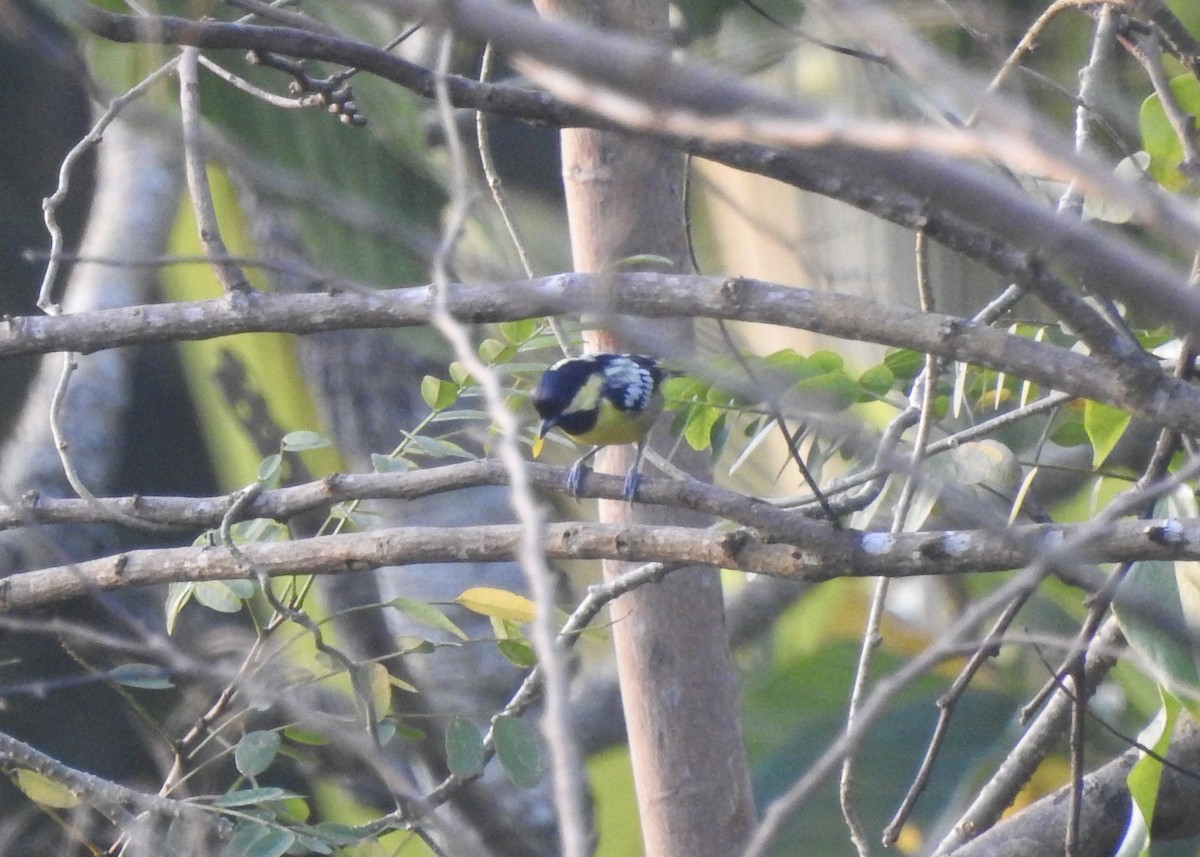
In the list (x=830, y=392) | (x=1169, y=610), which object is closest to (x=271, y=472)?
(x=830, y=392)

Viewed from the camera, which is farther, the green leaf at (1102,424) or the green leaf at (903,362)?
the green leaf at (903,362)

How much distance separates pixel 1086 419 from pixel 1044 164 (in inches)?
52.5

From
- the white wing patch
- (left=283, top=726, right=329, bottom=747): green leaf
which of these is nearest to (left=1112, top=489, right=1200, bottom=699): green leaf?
the white wing patch

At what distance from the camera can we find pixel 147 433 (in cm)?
526

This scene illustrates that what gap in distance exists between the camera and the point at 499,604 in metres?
Answer: 1.93

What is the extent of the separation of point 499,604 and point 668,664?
711 millimetres

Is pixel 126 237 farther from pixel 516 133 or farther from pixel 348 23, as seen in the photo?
pixel 516 133

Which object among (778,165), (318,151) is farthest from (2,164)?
(778,165)

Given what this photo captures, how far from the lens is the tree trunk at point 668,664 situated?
97.7 inches

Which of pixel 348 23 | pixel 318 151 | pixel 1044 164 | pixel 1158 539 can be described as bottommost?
pixel 1158 539

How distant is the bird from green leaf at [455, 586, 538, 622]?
26.3 inches

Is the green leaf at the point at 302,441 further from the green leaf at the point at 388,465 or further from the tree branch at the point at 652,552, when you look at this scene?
the tree branch at the point at 652,552

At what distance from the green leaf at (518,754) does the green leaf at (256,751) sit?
31 cm

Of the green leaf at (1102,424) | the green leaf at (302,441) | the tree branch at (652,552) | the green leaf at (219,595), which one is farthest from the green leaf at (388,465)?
the green leaf at (1102,424)
